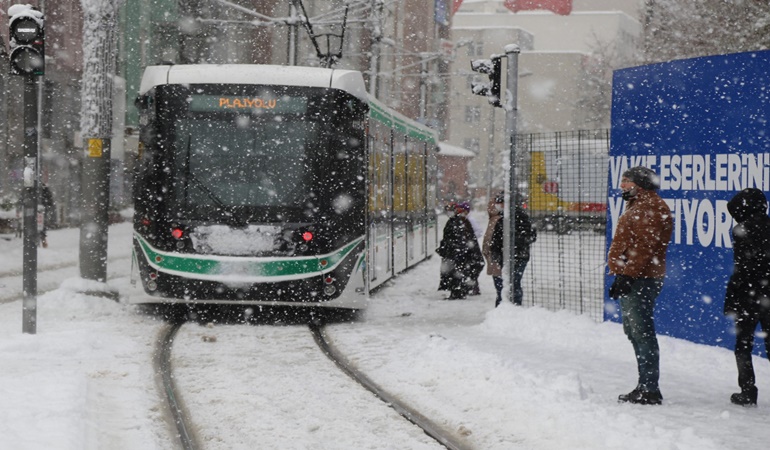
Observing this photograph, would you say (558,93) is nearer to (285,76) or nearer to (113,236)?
(113,236)

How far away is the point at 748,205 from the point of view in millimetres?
8234

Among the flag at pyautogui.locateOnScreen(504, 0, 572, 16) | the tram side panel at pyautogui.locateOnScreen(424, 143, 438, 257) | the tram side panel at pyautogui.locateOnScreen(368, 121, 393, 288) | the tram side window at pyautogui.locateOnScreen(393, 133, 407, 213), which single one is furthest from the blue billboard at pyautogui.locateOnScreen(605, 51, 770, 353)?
the flag at pyautogui.locateOnScreen(504, 0, 572, 16)

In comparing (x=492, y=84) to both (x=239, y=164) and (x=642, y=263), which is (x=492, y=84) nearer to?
(x=239, y=164)

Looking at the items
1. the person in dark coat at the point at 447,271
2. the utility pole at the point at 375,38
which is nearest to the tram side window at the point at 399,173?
the person in dark coat at the point at 447,271

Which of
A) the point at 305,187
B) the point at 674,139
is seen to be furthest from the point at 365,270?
the point at 674,139

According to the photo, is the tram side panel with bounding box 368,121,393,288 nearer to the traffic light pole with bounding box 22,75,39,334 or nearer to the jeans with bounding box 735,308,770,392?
the traffic light pole with bounding box 22,75,39,334

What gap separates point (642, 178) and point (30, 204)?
623 centimetres

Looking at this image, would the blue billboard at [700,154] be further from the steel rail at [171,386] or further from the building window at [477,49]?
the building window at [477,49]

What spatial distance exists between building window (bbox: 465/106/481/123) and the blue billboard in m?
83.0

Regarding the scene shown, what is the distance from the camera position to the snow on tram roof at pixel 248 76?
1326 cm

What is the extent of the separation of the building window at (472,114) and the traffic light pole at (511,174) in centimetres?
8100

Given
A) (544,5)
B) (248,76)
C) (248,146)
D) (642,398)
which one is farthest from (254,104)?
(544,5)

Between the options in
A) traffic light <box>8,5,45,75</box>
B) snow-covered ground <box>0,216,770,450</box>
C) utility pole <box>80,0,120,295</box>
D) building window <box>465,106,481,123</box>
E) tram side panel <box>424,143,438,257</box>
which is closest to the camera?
snow-covered ground <box>0,216,770,450</box>

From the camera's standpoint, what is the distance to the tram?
510 inches
